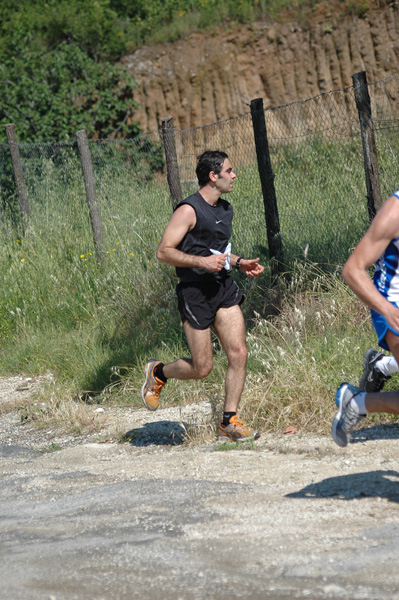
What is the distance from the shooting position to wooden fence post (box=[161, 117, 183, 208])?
8055mm

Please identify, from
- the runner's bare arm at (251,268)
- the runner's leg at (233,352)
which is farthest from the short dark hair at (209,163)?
the runner's leg at (233,352)

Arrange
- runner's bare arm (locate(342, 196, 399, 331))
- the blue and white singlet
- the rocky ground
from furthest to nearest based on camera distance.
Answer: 1. the blue and white singlet
2. runner's bare arm (locate(342, 196, 399, 331))
3. the rocky ground

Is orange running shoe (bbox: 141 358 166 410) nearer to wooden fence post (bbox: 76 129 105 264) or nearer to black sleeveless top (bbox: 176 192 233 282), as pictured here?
black sleeveless top (bbox: 176 192 233 282)

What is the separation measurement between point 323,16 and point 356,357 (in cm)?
1548

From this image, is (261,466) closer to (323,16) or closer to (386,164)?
(386,164)

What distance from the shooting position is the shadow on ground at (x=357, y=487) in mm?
4156

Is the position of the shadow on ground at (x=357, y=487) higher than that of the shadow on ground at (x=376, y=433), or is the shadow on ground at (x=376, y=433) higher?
the shadow on ground at (x=357, y=487)

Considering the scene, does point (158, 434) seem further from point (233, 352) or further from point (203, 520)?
point (203, 520)

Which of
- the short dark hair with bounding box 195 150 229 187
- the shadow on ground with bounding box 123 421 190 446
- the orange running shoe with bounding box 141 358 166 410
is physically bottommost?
the shadow on ground with bounding box 123 421 190 446

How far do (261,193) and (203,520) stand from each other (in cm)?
483

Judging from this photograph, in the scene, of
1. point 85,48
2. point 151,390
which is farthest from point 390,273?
point 85,48

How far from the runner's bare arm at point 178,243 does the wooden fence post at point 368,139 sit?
1.94 metres

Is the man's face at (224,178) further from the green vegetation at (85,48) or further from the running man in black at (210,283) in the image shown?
the green vegetation at (85,48)

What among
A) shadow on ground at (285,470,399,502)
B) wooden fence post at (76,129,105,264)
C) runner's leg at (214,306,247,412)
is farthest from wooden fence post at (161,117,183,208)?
shadow on ground at (285,470,399,502)
